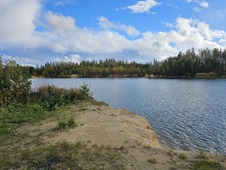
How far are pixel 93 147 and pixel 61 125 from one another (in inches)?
135

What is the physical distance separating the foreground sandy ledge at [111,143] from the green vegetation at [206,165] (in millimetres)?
126

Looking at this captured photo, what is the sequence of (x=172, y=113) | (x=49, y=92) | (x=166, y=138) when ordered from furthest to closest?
(x=172, y=113), (x=49, y=92), (x=166, y=138)

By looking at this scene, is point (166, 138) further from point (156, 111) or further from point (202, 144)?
point (156, 111)

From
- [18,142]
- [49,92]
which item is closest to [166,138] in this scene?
[18,142]

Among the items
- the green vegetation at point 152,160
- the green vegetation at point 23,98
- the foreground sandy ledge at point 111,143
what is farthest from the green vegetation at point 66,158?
the green vegetation at point 23,98

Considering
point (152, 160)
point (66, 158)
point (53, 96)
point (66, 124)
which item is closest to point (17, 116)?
point (66, 124)

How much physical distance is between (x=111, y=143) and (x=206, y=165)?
13.3ft

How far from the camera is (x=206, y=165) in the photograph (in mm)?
8203

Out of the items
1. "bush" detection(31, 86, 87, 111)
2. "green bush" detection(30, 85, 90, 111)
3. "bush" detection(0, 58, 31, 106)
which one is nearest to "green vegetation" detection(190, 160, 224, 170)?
"bush" detection(31, 86, 87, 111)

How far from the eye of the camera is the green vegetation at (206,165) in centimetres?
798

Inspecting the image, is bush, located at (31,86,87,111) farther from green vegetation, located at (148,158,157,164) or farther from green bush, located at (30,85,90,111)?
green vegetation, located at (148,158,157,164)

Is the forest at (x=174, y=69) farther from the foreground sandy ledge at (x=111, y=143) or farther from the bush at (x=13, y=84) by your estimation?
the foreground sandy ledge at (x=111, y=143)

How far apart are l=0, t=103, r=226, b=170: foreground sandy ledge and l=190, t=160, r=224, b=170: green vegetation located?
0.13m

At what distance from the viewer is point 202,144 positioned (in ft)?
54.4
